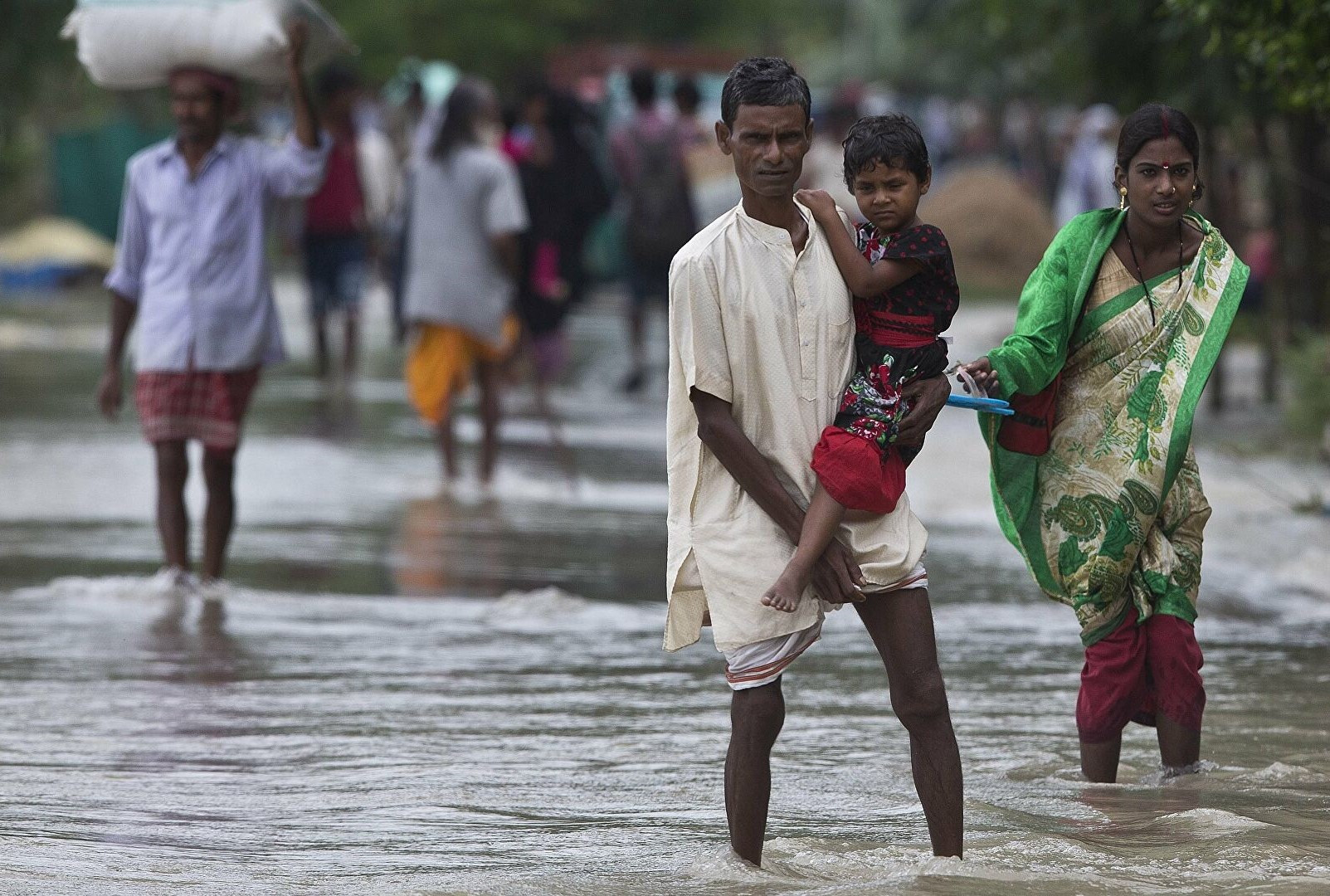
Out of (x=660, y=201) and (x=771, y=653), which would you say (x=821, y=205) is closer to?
(x=771, y=653)

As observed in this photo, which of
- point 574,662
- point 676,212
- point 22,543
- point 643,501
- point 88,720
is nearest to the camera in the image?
point 88,720

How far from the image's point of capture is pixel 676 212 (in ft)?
52.3

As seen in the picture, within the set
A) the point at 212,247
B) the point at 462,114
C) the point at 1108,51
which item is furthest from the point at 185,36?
the point at 1108,51

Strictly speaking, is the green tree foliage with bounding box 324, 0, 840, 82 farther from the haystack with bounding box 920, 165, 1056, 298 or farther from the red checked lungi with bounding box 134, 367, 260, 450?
the red checked lungi with bounding box 134, 367, 260, 450

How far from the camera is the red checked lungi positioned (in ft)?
27.1

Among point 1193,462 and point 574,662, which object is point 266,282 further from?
point 1193,462

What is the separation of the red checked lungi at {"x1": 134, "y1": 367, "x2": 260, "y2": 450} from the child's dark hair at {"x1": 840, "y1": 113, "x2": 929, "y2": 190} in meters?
4.23

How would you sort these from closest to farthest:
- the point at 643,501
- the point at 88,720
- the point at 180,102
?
the point at 88,720 < the point at 180,102 < the point at 643,501

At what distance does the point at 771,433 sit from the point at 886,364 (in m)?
0.27

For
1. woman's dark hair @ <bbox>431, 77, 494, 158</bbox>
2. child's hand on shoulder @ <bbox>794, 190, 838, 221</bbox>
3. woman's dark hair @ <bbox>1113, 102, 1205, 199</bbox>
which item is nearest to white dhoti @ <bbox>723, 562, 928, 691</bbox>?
→ child's hand on shoulder @ <bbox>794, 190, 838, 221</bbox>

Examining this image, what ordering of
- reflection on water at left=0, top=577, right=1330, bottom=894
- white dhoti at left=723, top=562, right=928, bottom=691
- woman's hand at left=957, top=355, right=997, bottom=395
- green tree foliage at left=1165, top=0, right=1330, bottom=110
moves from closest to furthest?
white dhoti at left=723, top=562, right=928, bottom=691
reflection on water at left=0, top=577, right=1330, bottom=894
woman's hand at left=957, top=355, right=997, bottom=395
green tree foliage at left=1165, top=0, right=1330, bottom=110

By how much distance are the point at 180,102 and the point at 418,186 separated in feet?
12.0

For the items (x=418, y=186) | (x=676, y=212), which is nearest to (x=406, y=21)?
(x=676, y=212)

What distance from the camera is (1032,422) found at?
18.2ft
